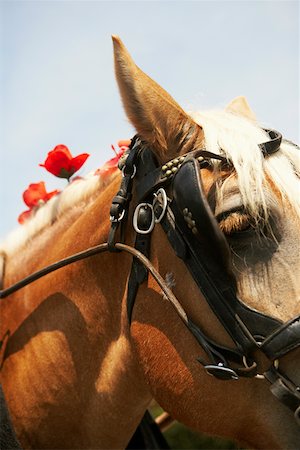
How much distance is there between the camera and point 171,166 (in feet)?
7.58

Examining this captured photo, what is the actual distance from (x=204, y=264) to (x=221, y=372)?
1.37ft

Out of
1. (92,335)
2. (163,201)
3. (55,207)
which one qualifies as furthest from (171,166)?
(55,207)

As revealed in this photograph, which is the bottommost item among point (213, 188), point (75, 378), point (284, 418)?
point (284, 418)

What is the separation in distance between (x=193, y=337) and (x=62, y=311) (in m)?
0.84

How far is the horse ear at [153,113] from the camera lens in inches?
87.9

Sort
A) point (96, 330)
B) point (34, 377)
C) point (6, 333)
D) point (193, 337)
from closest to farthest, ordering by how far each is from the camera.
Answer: point (193, 337)
point (96, 330)
point (34, 377)
point (6, 333)

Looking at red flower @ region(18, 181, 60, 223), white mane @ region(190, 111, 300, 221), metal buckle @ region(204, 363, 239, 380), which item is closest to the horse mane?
white mane @ region(190, 111, 300, 221)

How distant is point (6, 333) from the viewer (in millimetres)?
3049

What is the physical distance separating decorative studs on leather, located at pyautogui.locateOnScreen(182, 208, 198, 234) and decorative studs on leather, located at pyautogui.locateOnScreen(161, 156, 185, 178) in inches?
8.5

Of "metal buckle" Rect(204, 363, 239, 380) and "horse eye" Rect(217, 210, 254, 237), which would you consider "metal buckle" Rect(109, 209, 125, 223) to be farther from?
"metal buckle" Rect(204, 363, 239, 380)

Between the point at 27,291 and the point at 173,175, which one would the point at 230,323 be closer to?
the point at 173,175

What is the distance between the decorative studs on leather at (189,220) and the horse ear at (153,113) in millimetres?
331

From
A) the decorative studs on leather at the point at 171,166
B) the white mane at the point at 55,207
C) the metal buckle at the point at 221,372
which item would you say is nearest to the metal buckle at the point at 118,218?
the decorative studs on leather at the point at 171,166

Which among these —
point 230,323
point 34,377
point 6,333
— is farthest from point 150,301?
point 6,333
